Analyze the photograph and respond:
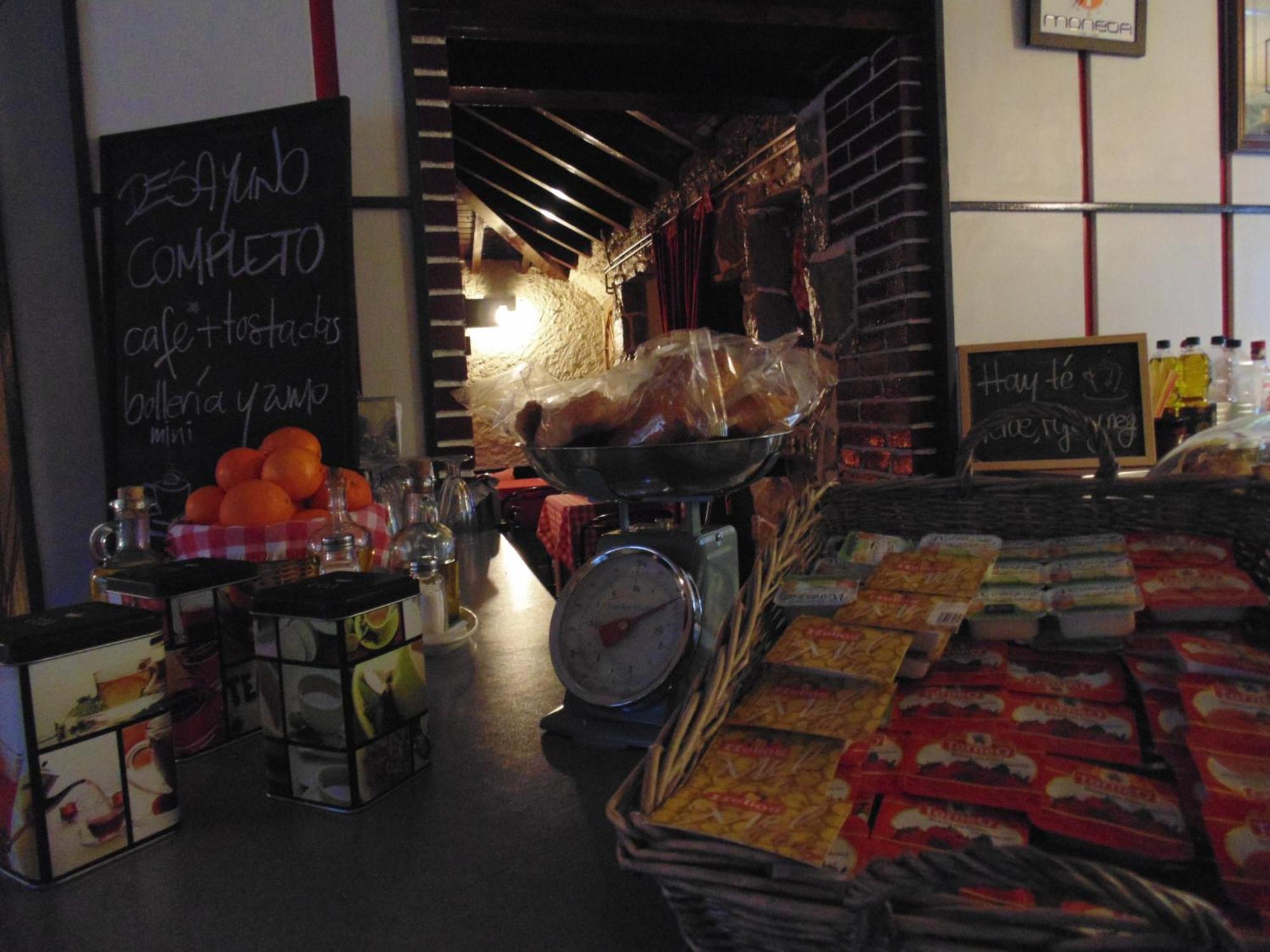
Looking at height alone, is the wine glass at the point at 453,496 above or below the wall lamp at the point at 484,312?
below

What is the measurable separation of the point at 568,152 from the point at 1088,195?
289 cm

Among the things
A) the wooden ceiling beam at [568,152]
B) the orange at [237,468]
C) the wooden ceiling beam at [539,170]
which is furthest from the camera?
the wooden ceiling beam at [539,170]

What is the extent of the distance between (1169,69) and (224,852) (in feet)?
10.3

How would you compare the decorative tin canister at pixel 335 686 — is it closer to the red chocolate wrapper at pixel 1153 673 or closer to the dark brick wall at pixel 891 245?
the red chocolate wrapper at pixel 1153 673

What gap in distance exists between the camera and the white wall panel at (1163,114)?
2.48m

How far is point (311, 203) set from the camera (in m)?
1.80

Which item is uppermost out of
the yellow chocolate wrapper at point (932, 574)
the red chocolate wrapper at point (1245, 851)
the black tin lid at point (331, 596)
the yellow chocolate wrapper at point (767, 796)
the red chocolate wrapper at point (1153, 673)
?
the black tin lid at point (331, 596)

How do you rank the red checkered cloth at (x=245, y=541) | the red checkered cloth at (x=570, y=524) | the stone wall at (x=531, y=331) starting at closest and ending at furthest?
the red checkered cloth at (x=245, y=541) < the red checkered cloth at (x=570, y=524) < the stone wall at (x=531, y=331)

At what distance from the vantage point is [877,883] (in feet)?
1.21

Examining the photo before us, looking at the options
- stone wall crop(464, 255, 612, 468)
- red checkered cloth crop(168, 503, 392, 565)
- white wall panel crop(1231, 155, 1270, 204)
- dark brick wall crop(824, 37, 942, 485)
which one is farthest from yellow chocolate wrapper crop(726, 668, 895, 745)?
stone wall crop(464, 255, 612, 468)

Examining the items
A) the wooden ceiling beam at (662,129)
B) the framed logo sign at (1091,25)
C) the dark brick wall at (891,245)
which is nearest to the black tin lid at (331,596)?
the dark brick wall at (891,245)

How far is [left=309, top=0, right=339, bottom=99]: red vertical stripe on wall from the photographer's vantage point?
1953mm

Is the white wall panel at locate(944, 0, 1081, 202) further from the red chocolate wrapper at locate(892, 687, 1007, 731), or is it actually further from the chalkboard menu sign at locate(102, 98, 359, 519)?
the red chocolate wrapper at locate(892, 687, 1007, 731)

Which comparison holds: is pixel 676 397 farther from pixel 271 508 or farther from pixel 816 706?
pixel 271 508
